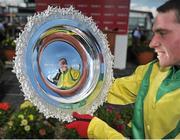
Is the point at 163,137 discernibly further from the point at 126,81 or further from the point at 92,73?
the point at 92,73

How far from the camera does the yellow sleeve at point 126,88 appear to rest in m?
1.93

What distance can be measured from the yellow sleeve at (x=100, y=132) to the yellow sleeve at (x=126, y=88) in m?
0.42

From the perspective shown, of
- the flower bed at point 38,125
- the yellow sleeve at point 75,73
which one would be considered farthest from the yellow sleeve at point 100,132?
the flower bed at point 38,125

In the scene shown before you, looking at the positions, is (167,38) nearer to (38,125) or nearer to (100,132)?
(100,132)

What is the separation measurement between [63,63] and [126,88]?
36 centimetres

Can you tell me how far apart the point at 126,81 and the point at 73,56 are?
1.03 feet

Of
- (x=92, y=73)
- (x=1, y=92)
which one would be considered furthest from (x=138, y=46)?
(x=92, y=73)

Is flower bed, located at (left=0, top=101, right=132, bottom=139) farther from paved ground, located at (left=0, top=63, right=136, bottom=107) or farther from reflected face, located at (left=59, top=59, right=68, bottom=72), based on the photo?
paved ground, located at (left=0, top=63, right=136, bottom=107)

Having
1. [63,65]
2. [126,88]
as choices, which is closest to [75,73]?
[63,65]

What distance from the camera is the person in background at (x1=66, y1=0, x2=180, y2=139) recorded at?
149cm

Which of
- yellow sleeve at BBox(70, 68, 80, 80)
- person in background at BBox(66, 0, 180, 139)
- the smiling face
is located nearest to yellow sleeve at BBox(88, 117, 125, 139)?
person in background at BBox(66, 0, 180, 139)

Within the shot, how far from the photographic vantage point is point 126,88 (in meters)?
1.96

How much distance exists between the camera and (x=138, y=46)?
12156 mm

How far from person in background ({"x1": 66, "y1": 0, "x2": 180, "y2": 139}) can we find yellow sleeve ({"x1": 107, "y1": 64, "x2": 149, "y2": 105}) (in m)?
0.12
